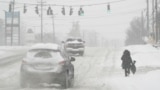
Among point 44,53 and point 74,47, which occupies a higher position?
point 74,47

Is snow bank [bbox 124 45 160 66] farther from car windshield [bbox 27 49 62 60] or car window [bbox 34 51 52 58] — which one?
car window [bbox 34 51 52 58]

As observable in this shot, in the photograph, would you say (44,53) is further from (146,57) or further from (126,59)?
(146,57)

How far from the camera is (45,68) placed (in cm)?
1888

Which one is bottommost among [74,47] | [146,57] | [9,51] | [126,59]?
[146,57]

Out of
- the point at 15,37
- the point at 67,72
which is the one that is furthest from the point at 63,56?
the point at 15,37

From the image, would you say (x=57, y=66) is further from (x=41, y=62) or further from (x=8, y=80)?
(x=8, y=80)

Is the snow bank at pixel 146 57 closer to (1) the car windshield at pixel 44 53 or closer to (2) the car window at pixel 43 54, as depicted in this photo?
(1) the car windshield at pixel 44 53

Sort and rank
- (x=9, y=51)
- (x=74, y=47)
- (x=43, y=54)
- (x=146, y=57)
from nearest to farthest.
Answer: (x=43, y=54) < (x=146, y=57) < (x=74, y=47) < (x=9, y=51)

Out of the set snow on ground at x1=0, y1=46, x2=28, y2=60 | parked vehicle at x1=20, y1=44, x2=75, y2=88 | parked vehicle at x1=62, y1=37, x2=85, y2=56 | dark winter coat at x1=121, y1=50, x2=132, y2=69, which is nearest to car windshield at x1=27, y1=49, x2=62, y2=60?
parked vehicle at x1=20, y1=44, x2=75, y2=88

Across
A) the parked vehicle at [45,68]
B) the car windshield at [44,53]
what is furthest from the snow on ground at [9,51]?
the parked vehicle at [45,68]

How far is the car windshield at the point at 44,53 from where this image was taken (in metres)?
19.2

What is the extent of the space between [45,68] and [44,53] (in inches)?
30.0

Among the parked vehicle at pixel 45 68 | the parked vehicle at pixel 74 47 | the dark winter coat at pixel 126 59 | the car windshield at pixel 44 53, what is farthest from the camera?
the parked vehicle at pixel 74 47

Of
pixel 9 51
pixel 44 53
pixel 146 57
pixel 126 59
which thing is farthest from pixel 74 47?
pixel 44 53
